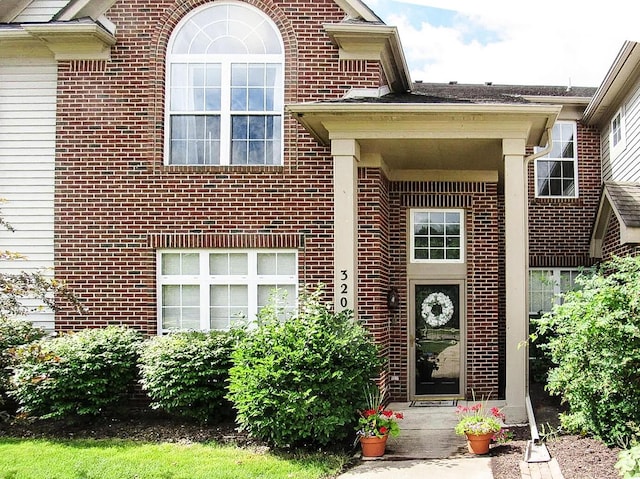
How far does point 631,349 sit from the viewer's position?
24.5ft

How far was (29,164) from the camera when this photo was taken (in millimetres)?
10914

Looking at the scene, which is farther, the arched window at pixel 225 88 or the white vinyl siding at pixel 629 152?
the white vinyl siding at pixel 629 152

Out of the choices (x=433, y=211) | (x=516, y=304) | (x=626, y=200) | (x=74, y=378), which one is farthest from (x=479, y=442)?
(x=626, y=200)

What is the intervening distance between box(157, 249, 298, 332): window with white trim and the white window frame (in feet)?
23.0

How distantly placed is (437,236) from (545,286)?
3629 mm

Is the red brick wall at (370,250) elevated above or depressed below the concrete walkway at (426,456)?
above

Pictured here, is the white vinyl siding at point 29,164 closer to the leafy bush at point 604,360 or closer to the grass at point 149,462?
the grass at point 149,462

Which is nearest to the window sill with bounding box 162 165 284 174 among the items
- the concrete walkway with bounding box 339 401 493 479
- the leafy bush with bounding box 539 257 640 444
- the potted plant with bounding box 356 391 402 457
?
the potted plant with bounding box 356 391 402 457

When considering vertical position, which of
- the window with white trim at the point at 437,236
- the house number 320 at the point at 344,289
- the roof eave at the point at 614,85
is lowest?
the house number 320 at the point at 344,289

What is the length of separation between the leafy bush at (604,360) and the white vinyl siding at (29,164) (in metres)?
7.58

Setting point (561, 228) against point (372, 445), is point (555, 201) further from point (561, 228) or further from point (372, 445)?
point (372, 445)

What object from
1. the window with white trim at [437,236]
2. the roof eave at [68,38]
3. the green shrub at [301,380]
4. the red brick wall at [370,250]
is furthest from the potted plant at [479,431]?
the roof eave at [68,38]

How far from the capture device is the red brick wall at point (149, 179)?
1054cm

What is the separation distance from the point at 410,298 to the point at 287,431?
4.60 metres
